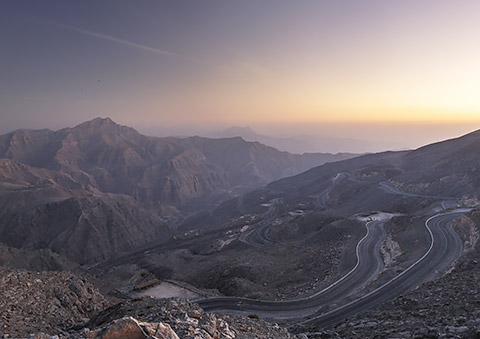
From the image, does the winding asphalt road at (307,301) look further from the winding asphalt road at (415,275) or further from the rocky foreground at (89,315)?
the rocky foreground at (89,315)

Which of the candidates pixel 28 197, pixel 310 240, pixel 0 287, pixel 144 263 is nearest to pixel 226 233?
pixel 144 263

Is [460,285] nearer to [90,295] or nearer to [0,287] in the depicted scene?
[90,295]

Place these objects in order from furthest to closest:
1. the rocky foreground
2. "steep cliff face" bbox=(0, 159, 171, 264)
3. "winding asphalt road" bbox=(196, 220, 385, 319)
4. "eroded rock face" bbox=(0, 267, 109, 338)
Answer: "steep cliff face" bbox=(0, 159, 171, 264)
"winding asphalt road" bbox=(196, 220, 385, 319)
"eroded rock face" bbox=(0, 267, 109, 338)
the rocky foreground

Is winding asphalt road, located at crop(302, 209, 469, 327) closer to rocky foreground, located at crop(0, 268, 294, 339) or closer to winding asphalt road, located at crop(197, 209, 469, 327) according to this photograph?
winding asphalt road, located at crop(197, 209, 469, 327)

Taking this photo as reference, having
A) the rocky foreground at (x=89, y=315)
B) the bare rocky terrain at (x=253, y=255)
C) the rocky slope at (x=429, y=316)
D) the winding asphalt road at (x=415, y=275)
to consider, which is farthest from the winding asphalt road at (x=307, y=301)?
the rocky foreground at (x=89, y=315)

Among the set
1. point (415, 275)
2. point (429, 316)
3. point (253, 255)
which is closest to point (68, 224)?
point (253, 255)

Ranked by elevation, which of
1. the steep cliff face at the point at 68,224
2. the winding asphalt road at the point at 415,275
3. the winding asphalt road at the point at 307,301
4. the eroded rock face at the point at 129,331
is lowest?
the steep cliff face at the point at 68,224

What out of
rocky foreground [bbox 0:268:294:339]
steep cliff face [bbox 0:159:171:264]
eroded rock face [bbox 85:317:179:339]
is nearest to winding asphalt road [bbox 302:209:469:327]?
rocky foreground [bbox 0:268:294:339]

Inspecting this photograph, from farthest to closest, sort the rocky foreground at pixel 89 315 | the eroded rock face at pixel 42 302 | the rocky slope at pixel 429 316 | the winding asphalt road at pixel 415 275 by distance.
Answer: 1. the winding asphalt road at pixel 415 275
2. the eroded rock face at pixel 42 302
3. the rocky slope at pixel 429 316
4. the rocky foreground at pixel 89 315

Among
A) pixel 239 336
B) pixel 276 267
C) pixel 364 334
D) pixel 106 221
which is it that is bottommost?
pixel 106 221
